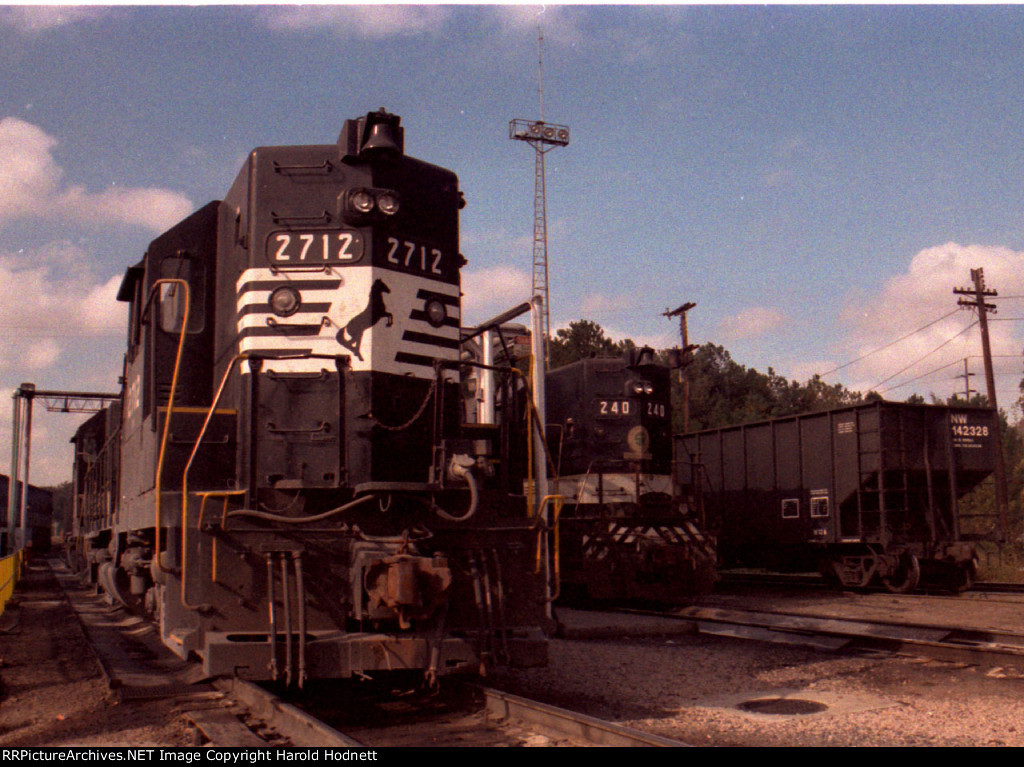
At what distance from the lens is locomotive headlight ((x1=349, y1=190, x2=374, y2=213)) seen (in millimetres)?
6219

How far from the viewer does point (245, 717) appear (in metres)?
5.41

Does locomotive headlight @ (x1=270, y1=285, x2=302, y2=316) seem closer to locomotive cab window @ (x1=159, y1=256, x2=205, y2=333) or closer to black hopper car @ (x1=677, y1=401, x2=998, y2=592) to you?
locomotive cab window @ (x1=159, y1=256, x2=205, y2=333)

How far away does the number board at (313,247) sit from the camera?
6273 mm

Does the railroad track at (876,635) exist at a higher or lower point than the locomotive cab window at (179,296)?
lower

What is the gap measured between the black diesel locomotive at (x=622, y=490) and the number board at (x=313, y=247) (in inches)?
213

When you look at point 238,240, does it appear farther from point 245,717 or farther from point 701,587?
point 701,587

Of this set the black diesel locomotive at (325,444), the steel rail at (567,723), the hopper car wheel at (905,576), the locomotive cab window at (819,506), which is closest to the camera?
the steel rail at (567,723)

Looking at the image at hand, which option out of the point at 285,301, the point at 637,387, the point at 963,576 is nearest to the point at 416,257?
the point at 285,301

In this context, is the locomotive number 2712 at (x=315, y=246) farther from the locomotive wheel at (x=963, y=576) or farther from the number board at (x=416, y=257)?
the locomotive wheel at (x=963, y=576)

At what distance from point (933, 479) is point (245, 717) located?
12899 millimetres

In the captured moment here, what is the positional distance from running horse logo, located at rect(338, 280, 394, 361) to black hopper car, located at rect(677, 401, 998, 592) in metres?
8.31

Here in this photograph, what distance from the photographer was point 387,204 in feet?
20.7

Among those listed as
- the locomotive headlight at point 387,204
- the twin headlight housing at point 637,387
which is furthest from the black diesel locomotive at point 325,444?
the twin headlight housing at point 637,387
